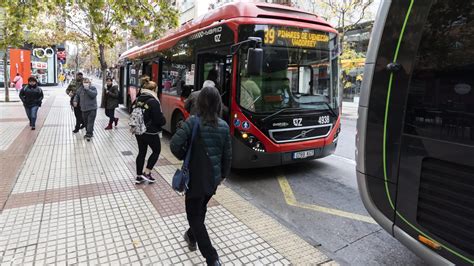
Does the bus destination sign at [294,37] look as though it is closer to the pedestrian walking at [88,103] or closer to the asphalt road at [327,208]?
the asphalt road at [327,208]

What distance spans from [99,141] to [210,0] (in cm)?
3272

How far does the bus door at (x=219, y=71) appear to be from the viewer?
5.82m

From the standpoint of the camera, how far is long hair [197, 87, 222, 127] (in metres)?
2.85

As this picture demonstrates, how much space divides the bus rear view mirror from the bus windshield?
→ 0.41 m

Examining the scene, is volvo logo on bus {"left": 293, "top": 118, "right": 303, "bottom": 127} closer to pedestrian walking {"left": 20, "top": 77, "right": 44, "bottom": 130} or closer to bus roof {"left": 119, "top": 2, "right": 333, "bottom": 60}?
bus roof {"left": 119, "top": 2, "right": 333, "bottom": 60}

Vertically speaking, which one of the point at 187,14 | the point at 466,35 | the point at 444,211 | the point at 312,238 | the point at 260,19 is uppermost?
the point at 187,14

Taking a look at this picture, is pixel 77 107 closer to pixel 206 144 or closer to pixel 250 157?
pixel 250 157

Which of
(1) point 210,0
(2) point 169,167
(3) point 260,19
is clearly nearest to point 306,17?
(3) point 260,19

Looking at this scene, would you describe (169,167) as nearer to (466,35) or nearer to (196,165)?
(196,165)

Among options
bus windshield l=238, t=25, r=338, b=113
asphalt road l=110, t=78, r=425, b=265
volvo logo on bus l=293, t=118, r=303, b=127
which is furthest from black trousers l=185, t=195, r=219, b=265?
volvo logo on bus l=293, t=118, r=303, b=127

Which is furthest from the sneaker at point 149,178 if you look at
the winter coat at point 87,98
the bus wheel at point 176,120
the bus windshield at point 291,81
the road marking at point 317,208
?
the winter coat at point 87,98

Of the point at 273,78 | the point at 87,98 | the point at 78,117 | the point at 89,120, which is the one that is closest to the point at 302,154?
the point at 273,78

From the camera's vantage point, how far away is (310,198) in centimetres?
523

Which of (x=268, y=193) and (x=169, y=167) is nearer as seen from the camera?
(x=268, y=193)
